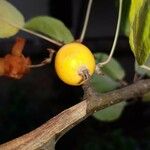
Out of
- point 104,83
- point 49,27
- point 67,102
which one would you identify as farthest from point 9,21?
point 67,102

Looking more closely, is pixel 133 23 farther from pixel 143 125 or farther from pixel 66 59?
pixel 143 125

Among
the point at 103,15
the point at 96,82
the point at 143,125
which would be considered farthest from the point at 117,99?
the point at 103,15

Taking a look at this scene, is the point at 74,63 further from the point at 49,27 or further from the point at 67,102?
the point at 67,102

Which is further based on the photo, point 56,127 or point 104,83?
point 104,83

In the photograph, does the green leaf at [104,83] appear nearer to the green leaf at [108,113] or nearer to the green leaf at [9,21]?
the green leaf at [108,113]

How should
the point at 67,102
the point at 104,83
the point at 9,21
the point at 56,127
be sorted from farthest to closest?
the point at 67,102 < the point at 104,83 < the point at 9,21 < the point at 56,127

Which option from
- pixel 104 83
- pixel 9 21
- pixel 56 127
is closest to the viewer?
pixel 56 127

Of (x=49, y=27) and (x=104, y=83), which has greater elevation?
(x=49, y=27)
